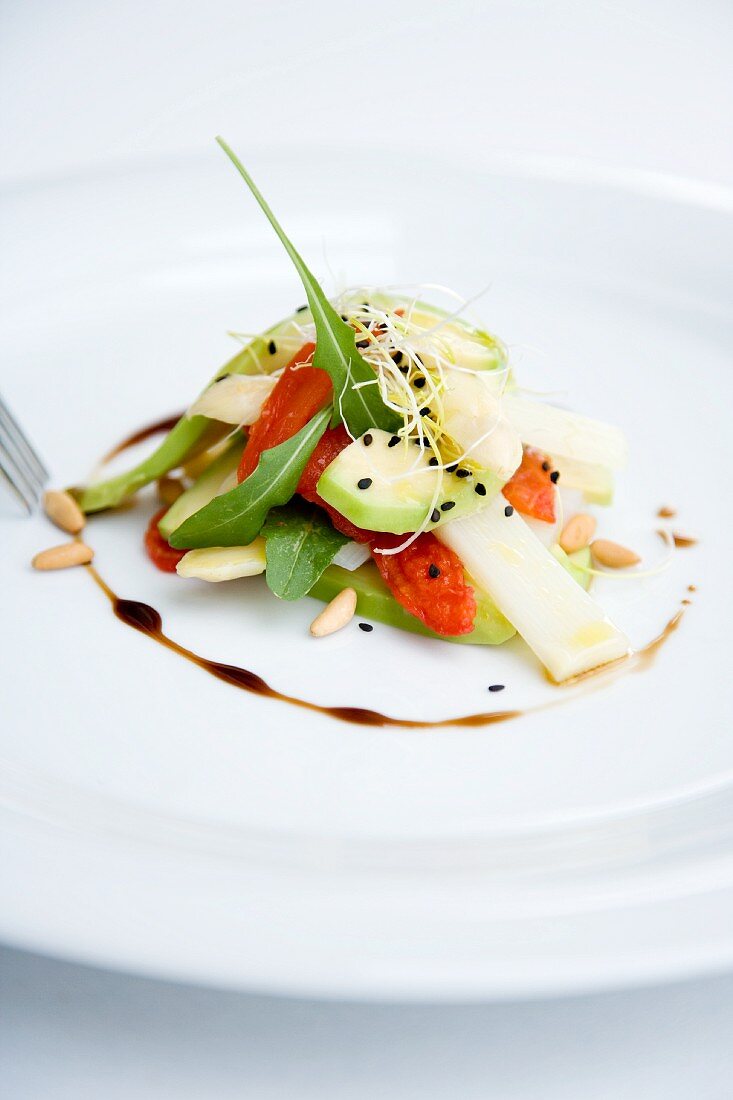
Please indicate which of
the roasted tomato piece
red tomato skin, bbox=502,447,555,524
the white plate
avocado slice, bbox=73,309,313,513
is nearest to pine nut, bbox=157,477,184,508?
avocado slice, bbox=73,309,313,513

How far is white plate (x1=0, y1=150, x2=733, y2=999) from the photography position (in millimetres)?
1876

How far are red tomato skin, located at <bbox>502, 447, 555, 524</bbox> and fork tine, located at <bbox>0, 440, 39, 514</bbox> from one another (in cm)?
134

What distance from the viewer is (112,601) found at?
2.85 metres

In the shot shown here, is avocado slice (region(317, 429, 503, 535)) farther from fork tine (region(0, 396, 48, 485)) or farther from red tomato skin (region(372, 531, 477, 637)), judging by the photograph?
fork tine (region(0, 396, 48, 485))

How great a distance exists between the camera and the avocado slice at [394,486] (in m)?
2.59

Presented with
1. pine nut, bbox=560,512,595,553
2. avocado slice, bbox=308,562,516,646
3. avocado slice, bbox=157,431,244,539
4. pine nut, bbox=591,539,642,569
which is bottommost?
pine nut, bbox=591,539,642,569

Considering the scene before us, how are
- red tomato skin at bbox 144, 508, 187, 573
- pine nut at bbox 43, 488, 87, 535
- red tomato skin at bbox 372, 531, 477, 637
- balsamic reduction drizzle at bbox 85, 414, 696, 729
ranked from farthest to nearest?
pine nut at bbox 43, 488, 87, 535, red tomato skin at bbox 144, 508, 187, 573, red tomato skin at bbox 372, 531, 477, 637, balsamic reduction drizzle at bbox 85, 414, 696, 729

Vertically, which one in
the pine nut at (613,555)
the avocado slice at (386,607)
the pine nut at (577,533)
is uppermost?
the avocado slice at (386,607)

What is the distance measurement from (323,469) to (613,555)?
2.69 ft

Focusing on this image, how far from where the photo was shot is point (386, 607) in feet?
9.02

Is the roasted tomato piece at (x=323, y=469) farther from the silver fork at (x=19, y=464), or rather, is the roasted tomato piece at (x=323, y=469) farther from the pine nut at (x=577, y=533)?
the silver fork at (x=19, y=464)

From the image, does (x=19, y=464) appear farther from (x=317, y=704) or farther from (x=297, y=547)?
(x=317, y=704)

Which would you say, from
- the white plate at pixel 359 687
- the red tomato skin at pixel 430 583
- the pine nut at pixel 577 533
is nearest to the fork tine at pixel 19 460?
the white plate at pixel 359 687

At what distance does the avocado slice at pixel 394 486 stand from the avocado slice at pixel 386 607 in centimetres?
18
